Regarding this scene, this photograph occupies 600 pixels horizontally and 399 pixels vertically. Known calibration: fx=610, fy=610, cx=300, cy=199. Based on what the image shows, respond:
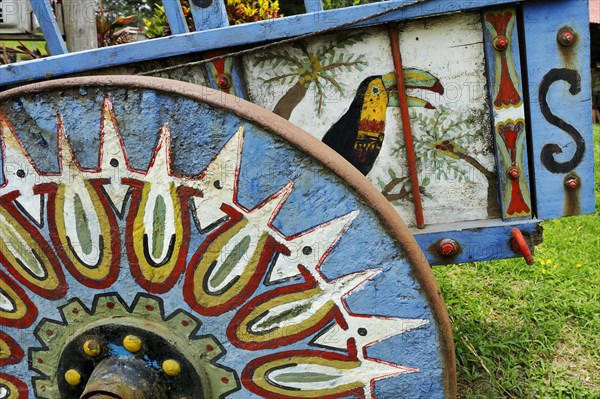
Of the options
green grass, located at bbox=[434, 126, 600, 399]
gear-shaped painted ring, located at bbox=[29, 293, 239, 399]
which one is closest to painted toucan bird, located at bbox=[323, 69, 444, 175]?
gear-shaped painted ring, located at bbox=[29, 293, 239, 399]

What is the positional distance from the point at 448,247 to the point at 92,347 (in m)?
0.99

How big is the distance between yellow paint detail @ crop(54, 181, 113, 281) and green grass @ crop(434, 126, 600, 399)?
5.43ft

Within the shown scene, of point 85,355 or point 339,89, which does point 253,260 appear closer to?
point 85,355

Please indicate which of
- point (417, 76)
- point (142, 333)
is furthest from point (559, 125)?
point (142, 333)

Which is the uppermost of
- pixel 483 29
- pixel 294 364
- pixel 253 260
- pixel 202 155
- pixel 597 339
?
pixel 483 29

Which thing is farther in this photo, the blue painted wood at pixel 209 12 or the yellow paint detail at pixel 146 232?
the blue painted wood at pixel 209 12

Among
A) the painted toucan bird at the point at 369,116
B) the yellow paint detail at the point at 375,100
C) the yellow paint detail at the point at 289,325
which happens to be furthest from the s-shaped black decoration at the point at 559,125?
the yellow paint detail at the point at 289,325

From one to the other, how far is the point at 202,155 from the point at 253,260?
0.83 feet

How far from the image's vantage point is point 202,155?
1.30m

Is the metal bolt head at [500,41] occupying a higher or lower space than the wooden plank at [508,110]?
higher

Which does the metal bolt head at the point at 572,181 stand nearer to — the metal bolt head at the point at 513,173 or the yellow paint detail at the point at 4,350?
the metal bolt head at the point at 513,173

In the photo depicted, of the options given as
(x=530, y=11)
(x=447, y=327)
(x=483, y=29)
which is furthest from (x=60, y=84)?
(x=530, y=11)

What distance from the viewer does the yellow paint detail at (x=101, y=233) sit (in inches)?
53.7

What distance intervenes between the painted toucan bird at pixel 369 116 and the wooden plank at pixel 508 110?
0.16 metres
